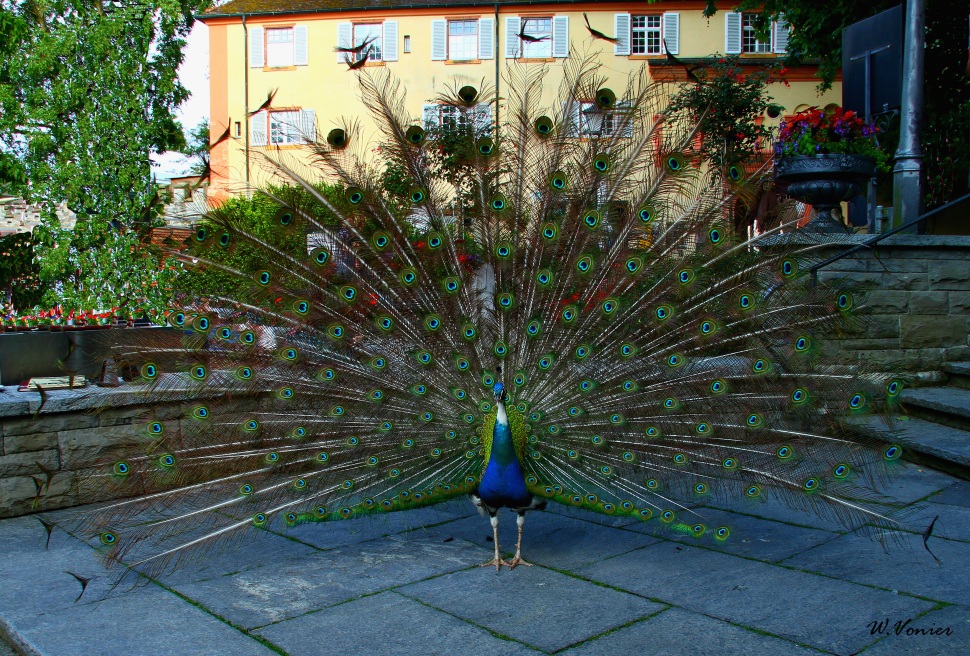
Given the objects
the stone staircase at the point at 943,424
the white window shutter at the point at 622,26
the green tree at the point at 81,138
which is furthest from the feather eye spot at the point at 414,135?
the white window shutter at the point at 622,26

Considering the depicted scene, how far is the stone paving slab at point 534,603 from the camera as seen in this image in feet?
10.9

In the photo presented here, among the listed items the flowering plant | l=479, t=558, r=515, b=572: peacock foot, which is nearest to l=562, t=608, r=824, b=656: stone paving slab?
l=479, t=558, r=515, b=572: peacock foot

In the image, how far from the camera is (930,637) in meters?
3.08

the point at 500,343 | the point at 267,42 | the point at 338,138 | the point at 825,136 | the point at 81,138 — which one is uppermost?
the point at 267,42

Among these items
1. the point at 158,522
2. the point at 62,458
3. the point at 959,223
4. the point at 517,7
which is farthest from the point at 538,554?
the point at 517,7

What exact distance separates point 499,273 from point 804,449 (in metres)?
1.72

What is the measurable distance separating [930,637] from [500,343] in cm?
222

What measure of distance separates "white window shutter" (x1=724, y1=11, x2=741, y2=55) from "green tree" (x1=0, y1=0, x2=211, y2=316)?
18.2 meters

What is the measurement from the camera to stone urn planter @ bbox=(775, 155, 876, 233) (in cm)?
677

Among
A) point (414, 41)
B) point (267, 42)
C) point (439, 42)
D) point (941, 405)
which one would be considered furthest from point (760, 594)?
point (267, 42)

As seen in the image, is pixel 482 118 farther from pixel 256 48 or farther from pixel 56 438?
pixel 256 48

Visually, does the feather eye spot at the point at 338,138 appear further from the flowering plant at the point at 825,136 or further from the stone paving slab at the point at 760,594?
the flowering plant at the point at 825,136

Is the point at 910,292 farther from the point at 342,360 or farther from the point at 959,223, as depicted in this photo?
the point at 959,223

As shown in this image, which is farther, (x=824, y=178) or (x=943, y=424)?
(x=824, y=178)
